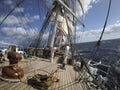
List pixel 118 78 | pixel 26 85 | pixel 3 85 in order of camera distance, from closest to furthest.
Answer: pixel 3 85, pixel 26 85, pixel 118 78

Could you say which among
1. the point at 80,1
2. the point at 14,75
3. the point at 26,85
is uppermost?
the point at 80,1

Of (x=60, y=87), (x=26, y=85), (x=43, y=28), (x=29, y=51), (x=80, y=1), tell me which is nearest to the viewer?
(x=26, y=85)

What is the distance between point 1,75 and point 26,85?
1.36 m

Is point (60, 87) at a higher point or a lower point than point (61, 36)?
lower

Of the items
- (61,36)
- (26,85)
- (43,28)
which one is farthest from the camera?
(61,36)

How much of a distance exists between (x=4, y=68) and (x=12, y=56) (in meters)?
0.64

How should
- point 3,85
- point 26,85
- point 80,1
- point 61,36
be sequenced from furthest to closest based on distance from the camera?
point 61,36
point 80,1
point 26,85
point 3,85

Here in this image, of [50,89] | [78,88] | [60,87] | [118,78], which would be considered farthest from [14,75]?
Answer: [118,78]

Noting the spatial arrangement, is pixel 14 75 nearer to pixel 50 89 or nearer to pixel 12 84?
pixel 12 84

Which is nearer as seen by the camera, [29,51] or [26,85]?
[26,85]

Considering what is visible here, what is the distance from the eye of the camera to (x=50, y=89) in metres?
6.75

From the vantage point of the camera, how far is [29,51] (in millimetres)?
18656

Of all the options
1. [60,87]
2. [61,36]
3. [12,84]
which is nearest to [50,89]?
[60,87]

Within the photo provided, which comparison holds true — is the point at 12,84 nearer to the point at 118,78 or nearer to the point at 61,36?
the point at 118,78
